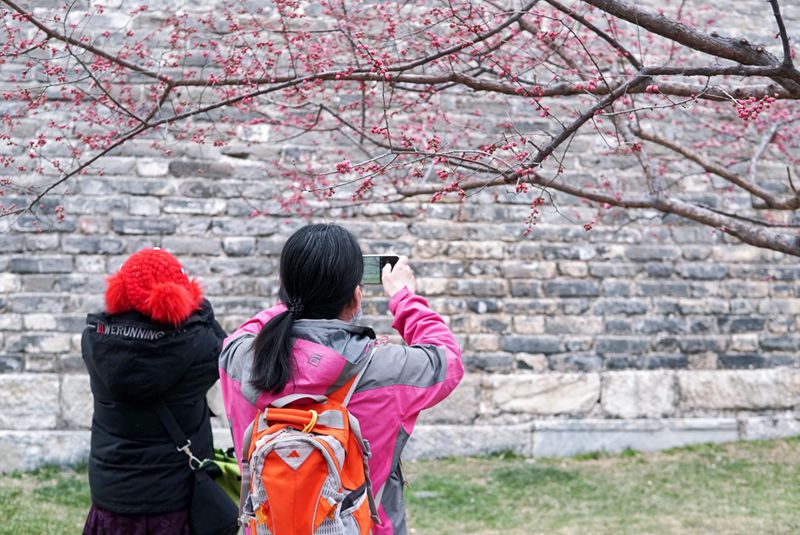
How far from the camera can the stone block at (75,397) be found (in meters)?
6.22

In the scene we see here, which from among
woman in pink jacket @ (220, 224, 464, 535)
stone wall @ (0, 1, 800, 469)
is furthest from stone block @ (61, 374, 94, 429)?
woman in pink jacket @ (220, 224, 464, 535)

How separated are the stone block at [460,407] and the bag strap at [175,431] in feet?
12.5

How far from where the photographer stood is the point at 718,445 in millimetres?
6988

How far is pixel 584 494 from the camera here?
19.6ft

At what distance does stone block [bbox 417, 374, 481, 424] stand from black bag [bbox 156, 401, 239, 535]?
3.76 m

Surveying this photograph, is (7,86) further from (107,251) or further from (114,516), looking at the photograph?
(114,516)

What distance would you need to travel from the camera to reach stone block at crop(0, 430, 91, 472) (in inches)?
244

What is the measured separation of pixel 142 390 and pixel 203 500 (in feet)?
1.43

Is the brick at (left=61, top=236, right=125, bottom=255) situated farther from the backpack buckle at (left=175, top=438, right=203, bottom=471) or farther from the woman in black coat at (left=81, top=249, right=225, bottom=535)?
the backpack buckle at (left=175, top=438, right=203, bottom=471)

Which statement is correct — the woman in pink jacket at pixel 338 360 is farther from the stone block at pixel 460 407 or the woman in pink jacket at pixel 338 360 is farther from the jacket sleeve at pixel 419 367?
the stone block at pixel 460 407

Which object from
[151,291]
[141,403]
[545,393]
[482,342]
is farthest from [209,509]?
[545,393]

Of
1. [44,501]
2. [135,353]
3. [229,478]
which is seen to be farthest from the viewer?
[44,501]

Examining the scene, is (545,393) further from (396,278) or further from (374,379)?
(374,379)

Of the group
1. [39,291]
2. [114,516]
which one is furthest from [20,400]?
[114,516]
